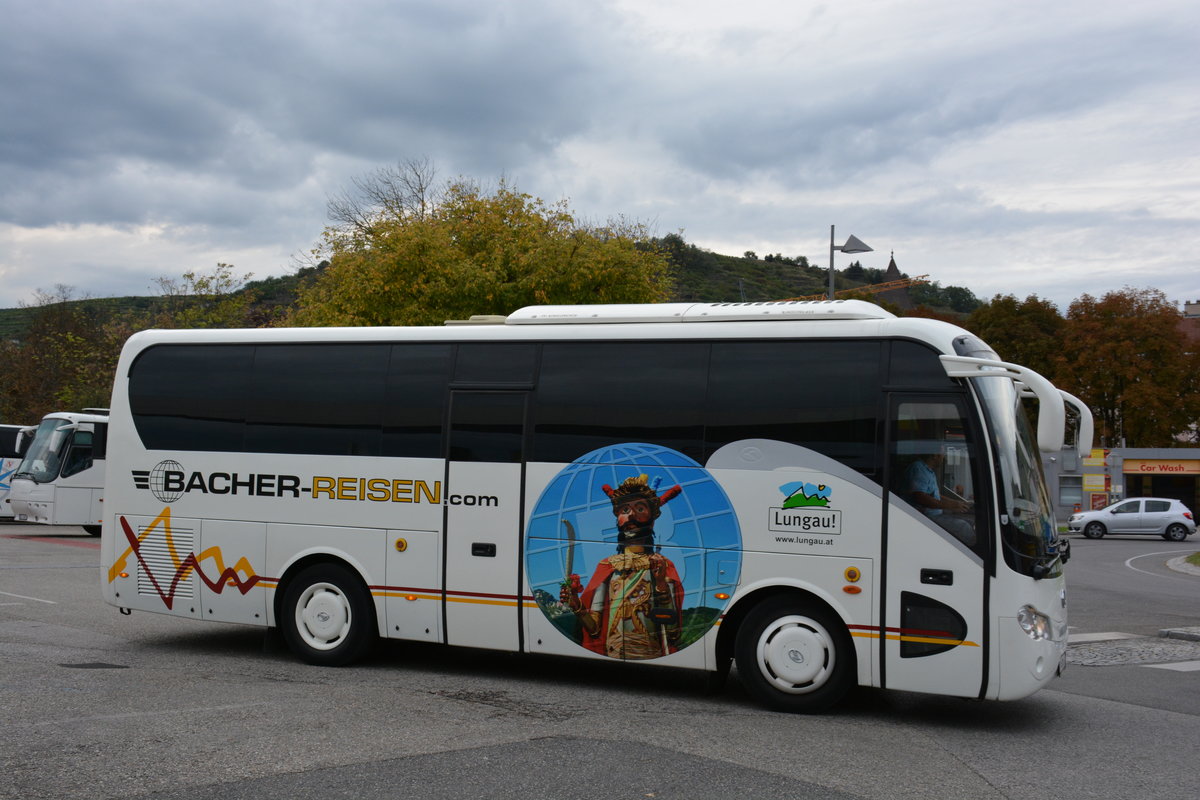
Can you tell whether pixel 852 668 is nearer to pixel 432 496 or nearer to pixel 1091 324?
pixel 432 496

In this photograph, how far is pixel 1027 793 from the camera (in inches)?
253

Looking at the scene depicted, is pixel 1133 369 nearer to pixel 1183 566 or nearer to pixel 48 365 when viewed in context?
pixel 1183 566

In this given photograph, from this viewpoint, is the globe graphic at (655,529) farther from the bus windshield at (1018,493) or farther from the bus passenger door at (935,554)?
the bus windshield at (1018,493)

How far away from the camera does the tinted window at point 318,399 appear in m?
10.2

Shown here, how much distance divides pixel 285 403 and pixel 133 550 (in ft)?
7.38

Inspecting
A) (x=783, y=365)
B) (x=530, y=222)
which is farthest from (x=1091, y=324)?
(x=783, y=365)

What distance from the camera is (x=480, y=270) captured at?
97.8ft

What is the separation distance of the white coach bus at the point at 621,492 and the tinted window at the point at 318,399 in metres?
0.02

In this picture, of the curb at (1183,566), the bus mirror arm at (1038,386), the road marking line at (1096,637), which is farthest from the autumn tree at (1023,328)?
the bus mirror arm at (1038,386)

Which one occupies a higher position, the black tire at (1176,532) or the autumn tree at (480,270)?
the autumn tree at (480,270)

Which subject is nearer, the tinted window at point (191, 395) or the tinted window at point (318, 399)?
the tinted window at point (318, 399)

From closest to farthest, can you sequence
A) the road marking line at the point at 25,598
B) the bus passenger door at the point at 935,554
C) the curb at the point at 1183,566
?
the bus passenger door at the point at 935,554 < the road marking line at the point at 25,598 < the curb at the point at 1183,566

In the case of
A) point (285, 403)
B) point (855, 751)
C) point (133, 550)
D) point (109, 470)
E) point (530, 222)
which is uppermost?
point (530, 222)

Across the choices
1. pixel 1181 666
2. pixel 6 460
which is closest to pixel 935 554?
pixel 1181 666
